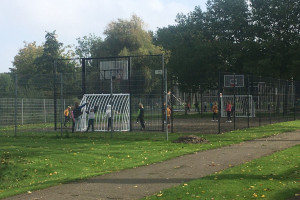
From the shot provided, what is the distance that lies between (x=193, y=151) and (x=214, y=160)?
2059mm

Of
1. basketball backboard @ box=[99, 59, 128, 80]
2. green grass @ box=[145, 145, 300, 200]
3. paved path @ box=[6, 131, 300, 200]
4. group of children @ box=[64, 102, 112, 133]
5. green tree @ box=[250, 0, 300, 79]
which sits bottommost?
paved path @ box=[6, 131, 300, 200]

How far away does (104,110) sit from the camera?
79.7 ft

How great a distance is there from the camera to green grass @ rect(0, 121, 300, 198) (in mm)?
10664

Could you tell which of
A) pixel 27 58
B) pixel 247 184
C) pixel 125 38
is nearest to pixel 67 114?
pixel 247 184

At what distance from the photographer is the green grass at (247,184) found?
7.99 meters

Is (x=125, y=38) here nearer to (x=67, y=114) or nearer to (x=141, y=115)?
(x=67, y=114)

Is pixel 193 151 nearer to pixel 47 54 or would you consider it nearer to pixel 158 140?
pixel 158 140

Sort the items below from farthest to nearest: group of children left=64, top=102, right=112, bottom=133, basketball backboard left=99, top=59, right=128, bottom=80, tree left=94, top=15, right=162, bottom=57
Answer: tree left=94, top=15, right=162, bottom=57 < basketball backboard left=99, top=59, right=128, bottom=80 < group of children left=64, top=102, right=112, bottom=133

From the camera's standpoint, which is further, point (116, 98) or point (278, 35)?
point (278, 35)

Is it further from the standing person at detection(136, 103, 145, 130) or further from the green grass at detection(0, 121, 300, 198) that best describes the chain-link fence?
the green grass at detection(0, 121, 300, 198)

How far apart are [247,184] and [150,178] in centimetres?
230

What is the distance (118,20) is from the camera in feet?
201

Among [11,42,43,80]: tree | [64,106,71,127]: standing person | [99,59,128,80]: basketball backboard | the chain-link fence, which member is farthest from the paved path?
[11,42,43,80]: tree

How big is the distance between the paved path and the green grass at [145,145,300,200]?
1.60 feet
